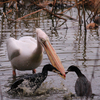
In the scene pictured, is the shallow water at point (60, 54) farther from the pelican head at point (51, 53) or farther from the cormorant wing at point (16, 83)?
the pelican head at point (51, 53)

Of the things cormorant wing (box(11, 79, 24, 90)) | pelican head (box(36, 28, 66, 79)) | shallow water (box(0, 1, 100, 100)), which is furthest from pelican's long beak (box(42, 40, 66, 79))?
cormorant wing (box(11, 79, 24, 90))

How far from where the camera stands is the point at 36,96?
190 inches

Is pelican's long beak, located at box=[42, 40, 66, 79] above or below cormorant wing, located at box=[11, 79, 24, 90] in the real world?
above

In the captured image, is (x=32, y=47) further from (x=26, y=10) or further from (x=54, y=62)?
(x=26, y=10)

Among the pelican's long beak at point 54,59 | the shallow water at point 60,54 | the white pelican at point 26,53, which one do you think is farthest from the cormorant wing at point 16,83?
the white pelican at point 26,53

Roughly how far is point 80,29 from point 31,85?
5.25 metres

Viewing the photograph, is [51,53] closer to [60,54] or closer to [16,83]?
[16,83]

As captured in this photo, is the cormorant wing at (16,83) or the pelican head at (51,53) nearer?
the cormorant wing at (16,83)

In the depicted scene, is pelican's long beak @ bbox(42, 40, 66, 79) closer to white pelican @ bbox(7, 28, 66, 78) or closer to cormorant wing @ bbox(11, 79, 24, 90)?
Result: white pelican @ bbox(7, 28, 66, 78)

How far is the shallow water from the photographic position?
16.0ft

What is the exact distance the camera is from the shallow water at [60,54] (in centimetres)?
487

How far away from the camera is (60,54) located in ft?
23.2

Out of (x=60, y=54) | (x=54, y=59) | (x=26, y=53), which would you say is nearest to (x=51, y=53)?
(x=54, y=59)

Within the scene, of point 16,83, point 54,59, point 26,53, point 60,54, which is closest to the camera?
point 16,83
